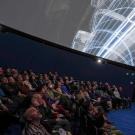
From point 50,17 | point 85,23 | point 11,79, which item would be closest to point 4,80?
point 11,79

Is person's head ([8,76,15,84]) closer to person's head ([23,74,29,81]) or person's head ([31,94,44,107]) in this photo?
person's head ([23,74,29,81])

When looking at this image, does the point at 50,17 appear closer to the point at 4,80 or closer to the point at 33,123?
the point at 4,80

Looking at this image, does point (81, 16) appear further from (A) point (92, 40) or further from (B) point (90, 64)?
(B) point (90, 64)

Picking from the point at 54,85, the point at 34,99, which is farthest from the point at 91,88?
the point at 34,99

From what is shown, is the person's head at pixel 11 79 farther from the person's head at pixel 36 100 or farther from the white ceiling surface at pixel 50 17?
the white ceiling surface at pixel 50 17

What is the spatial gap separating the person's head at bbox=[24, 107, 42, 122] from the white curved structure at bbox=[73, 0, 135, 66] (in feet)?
2.29

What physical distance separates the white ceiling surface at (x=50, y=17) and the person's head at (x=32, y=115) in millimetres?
603

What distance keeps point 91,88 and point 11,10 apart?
986 mm

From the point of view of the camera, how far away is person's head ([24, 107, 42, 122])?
2.70 metres

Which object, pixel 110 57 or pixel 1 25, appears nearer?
pixel 1 25

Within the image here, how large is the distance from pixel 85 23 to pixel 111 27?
0.81ft

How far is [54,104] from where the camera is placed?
293 cm

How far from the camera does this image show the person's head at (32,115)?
2697 mm

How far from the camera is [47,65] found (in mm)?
2953
